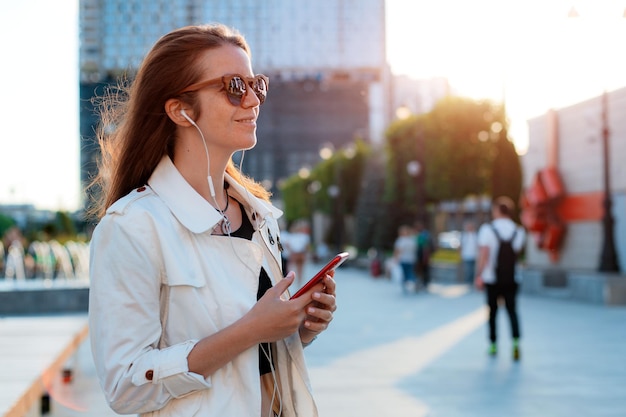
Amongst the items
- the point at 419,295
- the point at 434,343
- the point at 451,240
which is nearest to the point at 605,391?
the point at 434,343

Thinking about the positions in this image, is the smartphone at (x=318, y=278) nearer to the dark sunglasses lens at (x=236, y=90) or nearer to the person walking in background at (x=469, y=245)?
the dark sunglasses lens at (x=236, y=90)

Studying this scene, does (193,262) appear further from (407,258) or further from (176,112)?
(407,258)

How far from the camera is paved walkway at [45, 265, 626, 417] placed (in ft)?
25.2

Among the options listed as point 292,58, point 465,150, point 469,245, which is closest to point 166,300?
point 469,245

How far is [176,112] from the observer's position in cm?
244

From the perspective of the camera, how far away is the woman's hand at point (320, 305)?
229cm

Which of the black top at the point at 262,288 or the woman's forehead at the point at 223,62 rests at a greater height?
the woman's forehead at the point at 223,62

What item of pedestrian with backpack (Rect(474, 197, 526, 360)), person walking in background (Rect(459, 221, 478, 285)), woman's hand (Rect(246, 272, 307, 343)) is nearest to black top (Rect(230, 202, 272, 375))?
woman's hand (Rect(246, 272, 307, 343))

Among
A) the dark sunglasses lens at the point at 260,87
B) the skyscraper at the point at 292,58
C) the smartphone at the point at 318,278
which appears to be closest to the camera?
the smartphone at the point at 318,278

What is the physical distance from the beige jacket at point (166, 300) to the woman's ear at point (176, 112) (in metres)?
0.16

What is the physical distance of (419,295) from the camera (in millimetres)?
23125

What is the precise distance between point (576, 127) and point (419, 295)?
787 centimetres

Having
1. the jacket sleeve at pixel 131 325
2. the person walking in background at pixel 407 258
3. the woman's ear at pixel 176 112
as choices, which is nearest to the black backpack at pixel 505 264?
the woman's ear at pixel 176 112

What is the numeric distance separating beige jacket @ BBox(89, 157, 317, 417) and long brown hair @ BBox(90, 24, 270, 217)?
14 cm
